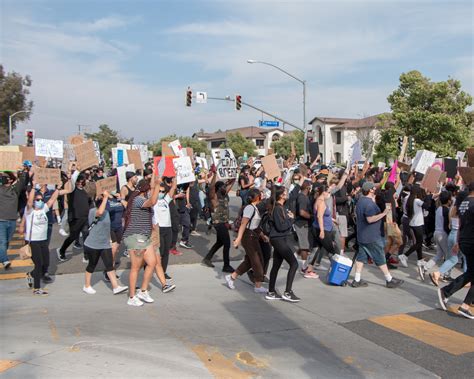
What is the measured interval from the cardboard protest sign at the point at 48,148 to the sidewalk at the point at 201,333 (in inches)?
309

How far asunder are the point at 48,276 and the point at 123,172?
2684 millimetres

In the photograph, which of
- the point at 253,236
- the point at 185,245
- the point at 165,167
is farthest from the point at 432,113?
the point at 253,236

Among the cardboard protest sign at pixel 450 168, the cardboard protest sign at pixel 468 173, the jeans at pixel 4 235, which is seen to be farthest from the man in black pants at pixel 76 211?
the cardboard protest sign at pixel 450 168

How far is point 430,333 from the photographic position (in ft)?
18.1

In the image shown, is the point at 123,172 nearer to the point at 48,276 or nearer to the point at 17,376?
the point at 48,276

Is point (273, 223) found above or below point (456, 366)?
above

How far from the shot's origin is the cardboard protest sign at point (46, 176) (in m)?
8.58

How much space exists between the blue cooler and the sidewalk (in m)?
0.16

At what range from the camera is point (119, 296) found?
6883mm

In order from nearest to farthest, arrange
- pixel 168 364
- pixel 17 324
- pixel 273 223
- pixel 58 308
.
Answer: pixel 168 364 → pixel 17 324 → pixel 58 308 → pixel 273 223

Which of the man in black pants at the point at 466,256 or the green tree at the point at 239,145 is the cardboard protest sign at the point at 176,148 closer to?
the man in black pants at the point at 466,256

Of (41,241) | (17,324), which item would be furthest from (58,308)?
(41,241)

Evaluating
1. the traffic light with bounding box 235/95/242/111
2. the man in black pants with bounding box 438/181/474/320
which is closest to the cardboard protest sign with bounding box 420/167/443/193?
the man in black pants with bounding box 438/181/474/320

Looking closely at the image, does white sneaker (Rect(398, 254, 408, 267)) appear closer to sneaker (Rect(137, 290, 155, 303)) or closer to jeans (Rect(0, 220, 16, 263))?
sneaker (Rect(137, 290, 155, 303))
